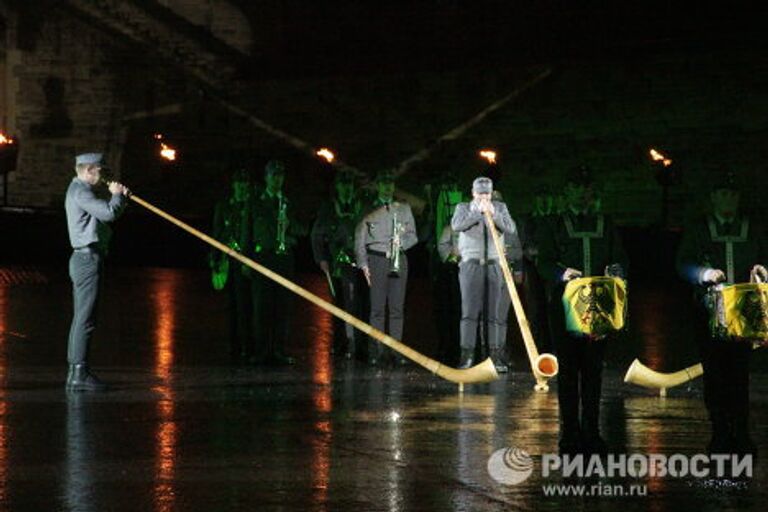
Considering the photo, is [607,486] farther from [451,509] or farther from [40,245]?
[40,245]

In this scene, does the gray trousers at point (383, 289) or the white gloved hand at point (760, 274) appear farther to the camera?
the gray trousers at point (383, 289)

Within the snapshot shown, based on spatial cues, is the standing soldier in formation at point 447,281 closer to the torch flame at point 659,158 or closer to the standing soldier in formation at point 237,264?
the standing soldier in formation at point 237,264

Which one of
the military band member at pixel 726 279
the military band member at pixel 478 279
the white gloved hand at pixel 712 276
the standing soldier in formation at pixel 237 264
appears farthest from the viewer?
the standing soldier in formation at pixel 237 264

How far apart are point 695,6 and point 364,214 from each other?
33.8 meters

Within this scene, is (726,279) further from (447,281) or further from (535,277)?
(535,277)

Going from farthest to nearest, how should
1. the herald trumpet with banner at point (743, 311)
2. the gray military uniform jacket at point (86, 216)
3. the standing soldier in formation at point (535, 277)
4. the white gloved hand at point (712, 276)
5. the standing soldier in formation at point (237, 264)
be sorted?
the standing soldier in formation at point (237, 264) → the standing soldier in formation at point (535, 277) → the gray military uniform jacket at point (86, 216) → the white gloved hand at point (712, 276) → the herald trumpet with banner at point (743, 311)

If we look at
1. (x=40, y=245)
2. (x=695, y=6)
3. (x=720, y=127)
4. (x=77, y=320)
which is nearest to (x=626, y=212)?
(x=720, y=127)

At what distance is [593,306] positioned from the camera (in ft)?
35.6

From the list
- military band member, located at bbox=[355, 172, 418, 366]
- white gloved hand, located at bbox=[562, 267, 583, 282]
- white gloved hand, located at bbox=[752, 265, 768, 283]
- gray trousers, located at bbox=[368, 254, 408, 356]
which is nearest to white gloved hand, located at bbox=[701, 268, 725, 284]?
white gloved hand, located at bbox=[752, 265, 768, 283]

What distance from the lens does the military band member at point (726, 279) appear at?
36.4 feet

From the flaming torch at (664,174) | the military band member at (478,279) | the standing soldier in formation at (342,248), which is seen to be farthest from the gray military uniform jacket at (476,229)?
the flaming torch at (664,174)

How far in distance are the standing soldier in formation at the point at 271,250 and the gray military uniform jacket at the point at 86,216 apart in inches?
120

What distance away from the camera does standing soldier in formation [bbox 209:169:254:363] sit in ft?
58.4

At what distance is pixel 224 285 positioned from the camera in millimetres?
18484
